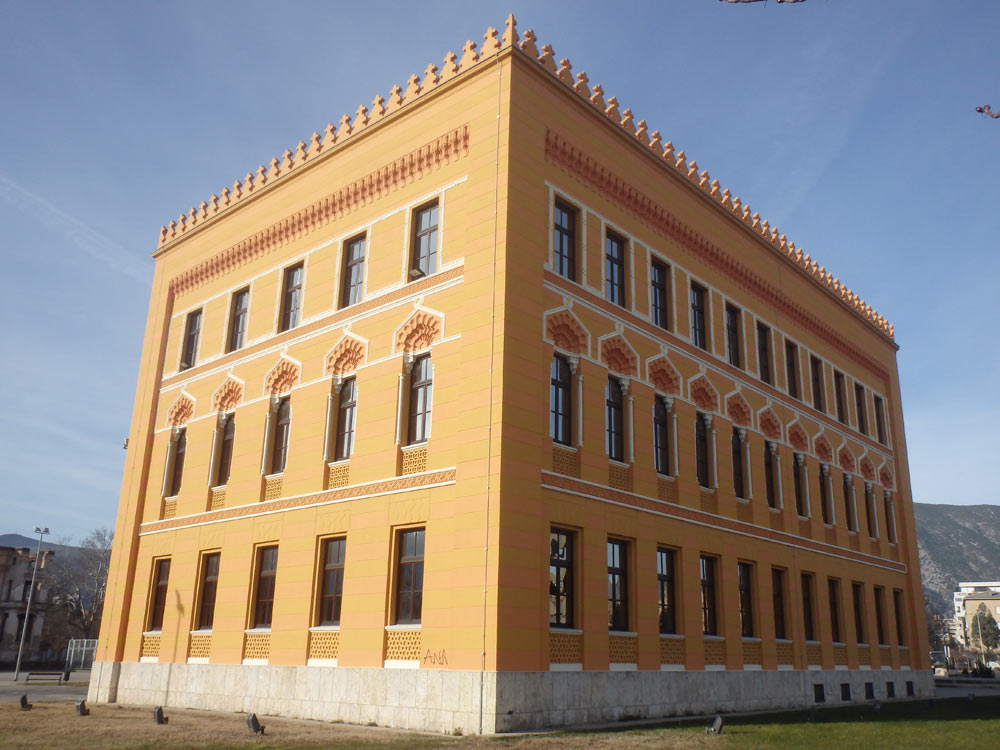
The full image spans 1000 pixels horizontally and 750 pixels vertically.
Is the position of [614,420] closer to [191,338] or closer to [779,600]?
[779,600]

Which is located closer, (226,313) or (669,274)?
(669,274)

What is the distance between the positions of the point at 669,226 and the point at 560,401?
24.3 ft

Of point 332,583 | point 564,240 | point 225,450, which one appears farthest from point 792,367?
point 225,450

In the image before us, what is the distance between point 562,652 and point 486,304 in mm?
7097

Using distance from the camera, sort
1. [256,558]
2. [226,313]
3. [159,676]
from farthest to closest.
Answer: [226,313]
[159,676]
[256,558]

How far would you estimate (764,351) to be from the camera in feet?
87.0

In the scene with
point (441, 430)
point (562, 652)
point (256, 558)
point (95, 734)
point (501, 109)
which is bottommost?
point (95, 734)

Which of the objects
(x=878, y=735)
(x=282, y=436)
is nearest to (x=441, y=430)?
(x=282, y=436)

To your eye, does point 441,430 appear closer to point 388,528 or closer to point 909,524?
point 388,528

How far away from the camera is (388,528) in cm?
1734

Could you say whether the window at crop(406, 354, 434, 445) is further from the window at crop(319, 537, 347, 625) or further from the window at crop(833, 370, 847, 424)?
the window at crop(833, 370, 847, 424)

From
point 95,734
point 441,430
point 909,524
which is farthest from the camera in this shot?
point 909,524

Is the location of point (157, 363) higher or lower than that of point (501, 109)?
lower

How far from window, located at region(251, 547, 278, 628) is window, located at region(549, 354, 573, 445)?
7979 mm
